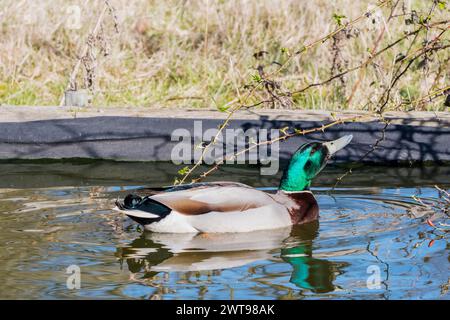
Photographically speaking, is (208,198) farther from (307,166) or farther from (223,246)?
(307,166)

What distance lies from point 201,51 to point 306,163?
12.6 feet

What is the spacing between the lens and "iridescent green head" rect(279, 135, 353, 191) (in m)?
6.57

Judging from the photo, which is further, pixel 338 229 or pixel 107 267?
pixel 338 229

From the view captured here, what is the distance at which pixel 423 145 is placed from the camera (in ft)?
25.0

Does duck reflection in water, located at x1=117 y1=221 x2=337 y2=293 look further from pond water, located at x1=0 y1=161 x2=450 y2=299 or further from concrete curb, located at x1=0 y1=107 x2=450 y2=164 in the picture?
concrete curb, located at x1=0 y1=107 x2=450 y2=164

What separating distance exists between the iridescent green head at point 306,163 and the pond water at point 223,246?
0.78 feet

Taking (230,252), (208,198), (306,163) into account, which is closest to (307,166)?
(306,163)

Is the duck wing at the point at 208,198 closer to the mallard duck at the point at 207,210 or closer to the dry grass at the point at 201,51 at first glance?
the mallard duck at the point at 207,210

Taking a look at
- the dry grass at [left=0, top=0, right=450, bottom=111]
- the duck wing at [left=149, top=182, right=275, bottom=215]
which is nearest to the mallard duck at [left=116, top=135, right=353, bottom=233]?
the duck wing at [left=149, top=182, right=275, bottom=215]

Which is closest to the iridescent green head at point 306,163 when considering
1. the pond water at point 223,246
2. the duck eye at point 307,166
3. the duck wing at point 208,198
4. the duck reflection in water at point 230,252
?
the duck eye at point 307,166

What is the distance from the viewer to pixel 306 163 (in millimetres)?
6598

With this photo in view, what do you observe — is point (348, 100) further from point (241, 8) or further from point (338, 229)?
point (338, 229)

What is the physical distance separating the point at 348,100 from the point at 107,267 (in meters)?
3.95
